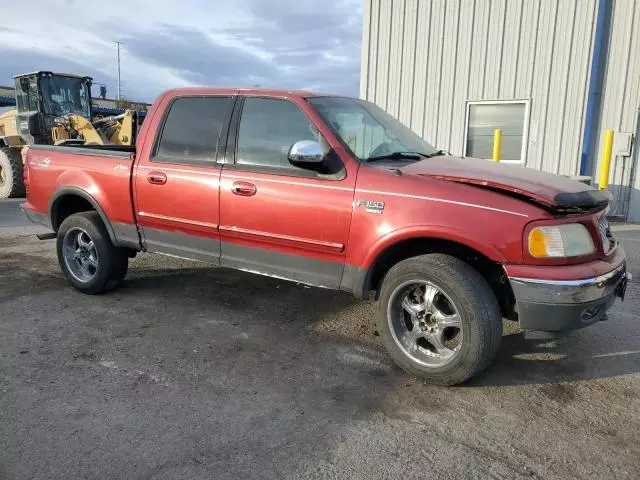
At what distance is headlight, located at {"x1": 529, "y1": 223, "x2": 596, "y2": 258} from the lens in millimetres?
3090

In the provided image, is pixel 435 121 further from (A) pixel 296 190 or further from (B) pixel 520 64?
(A) pixel 296 190

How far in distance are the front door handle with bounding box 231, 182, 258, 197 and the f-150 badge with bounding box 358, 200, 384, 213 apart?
2.94 ft

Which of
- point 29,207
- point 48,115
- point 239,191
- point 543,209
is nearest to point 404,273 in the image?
point 543,209

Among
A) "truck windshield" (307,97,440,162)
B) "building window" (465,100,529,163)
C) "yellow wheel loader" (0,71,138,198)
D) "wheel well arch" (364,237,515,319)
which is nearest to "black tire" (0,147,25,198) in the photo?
"yellow wheel loader" (0,71,138,198)

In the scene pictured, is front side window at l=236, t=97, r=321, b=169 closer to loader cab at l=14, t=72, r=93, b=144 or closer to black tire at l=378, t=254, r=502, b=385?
black tire at l=378, t=254, r=502, b=385

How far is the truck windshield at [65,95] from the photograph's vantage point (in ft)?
44.3

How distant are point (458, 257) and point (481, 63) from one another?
7.94 m

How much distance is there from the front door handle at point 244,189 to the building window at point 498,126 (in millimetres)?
7654

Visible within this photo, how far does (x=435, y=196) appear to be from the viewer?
333 cm

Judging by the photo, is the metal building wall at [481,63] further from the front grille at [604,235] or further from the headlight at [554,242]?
→ the headlight at [554,242]

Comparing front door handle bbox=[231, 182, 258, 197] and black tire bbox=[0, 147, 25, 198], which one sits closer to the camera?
front door handle bbox=[231, 182, 258, 197]

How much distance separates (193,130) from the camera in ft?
14.8

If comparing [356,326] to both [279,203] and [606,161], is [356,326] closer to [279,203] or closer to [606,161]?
[279,203]

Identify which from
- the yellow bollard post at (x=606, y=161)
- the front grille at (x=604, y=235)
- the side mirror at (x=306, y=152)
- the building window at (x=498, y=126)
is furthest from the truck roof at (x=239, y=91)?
the building window at (x=498, y=126)
